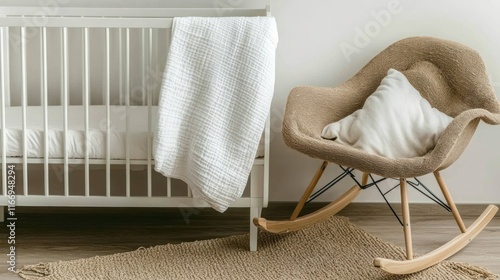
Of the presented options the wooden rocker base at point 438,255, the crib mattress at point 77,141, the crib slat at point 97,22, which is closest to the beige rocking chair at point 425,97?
the wooden rocker base at point 438,255

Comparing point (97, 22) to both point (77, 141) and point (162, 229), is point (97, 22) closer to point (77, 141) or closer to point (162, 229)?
point (77, 141)

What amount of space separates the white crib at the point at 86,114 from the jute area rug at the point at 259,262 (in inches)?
4.6

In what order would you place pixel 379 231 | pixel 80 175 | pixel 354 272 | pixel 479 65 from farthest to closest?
pixel 80 175 < pixel 379 231 < pixel 479 65 < pixel 354 272

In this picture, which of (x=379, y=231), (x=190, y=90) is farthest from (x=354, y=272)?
(x=190, y=90)

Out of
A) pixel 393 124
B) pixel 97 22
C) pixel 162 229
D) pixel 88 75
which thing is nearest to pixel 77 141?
pixel 88 75

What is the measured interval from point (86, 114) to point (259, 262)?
716 millimetres

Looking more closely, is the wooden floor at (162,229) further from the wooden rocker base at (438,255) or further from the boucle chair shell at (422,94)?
the boucle chair shell at (422,94)

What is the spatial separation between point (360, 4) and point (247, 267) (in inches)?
46.0

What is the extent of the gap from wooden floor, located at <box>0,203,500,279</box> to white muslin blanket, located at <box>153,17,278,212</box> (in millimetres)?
420

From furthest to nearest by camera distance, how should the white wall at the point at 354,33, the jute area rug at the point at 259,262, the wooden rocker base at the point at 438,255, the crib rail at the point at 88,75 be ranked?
the white wall at the point at 354,33
the crib rail at the point at 88,75
the jute area rug at the point at 259,262
the wooden rocker base at the point at 438,255

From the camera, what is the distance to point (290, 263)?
8.30ft

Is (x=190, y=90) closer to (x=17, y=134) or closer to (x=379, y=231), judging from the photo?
(x=17, y=134)

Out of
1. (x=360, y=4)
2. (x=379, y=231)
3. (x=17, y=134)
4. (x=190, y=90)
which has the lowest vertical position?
(x=379, y=231)

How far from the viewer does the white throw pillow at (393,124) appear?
8.59 feet
